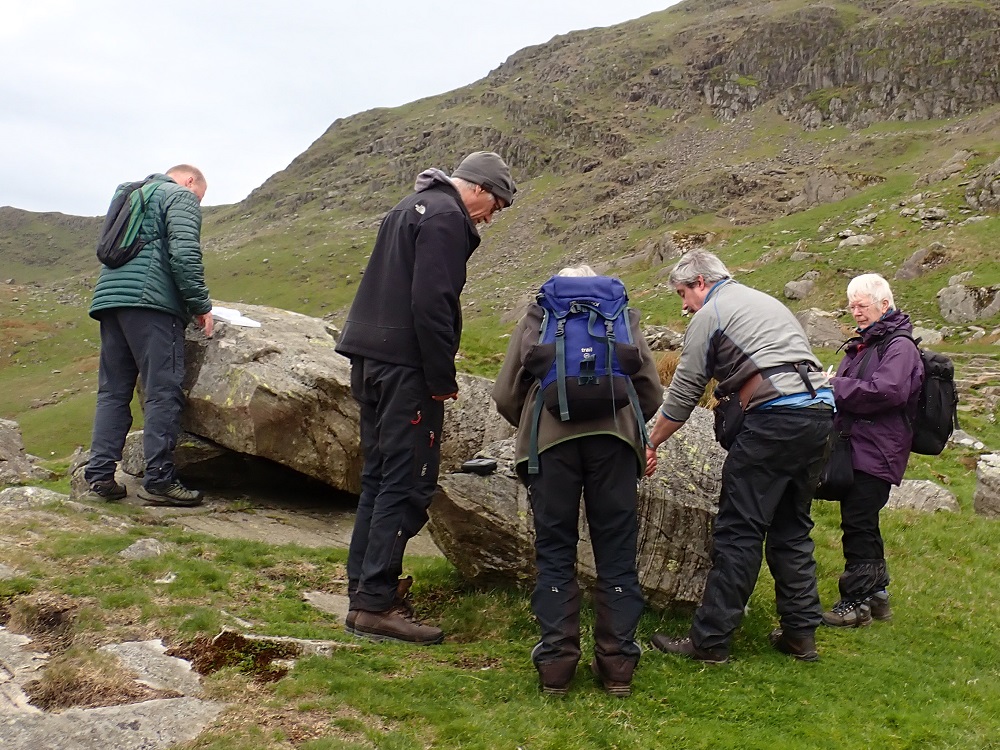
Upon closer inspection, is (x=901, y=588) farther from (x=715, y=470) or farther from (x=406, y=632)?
(x=406, y=632)

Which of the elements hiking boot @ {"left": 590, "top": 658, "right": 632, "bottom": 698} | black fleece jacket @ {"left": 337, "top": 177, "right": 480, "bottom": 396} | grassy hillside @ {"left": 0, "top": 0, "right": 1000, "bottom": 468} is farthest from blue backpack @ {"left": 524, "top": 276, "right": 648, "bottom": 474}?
grassy hillside @ {"left": 0, "top": 0, "right": 1000, "bottom": 468}

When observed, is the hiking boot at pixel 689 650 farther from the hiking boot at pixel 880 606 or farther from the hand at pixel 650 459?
the hiking boot at pixel 880 606

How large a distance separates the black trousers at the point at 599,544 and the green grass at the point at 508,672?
0.38 metres

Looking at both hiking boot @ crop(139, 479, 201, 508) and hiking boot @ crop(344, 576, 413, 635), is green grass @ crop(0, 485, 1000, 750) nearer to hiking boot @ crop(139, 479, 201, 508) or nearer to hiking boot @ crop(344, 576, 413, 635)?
hiking boot @ crop(344, 576, 413, 635)

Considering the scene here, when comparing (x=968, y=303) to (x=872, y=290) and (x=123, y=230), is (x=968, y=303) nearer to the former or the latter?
(x=872, y=290)

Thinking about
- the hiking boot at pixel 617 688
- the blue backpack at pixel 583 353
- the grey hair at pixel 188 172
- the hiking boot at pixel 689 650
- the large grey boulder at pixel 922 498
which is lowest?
the large grey boulder at pixel 922 498

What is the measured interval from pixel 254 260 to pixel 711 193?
250 feet

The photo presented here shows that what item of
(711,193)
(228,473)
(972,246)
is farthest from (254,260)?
(228,473)

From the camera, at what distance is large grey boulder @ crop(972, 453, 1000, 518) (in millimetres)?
12820

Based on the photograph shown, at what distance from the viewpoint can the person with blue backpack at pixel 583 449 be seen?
A: 5656mm

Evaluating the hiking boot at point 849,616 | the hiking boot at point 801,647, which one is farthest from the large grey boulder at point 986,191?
the hiking boot at point 801,647

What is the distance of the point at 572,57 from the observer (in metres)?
168

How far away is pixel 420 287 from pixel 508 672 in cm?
325

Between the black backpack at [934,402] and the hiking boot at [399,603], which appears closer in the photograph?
the hiking boot at [399,603]
